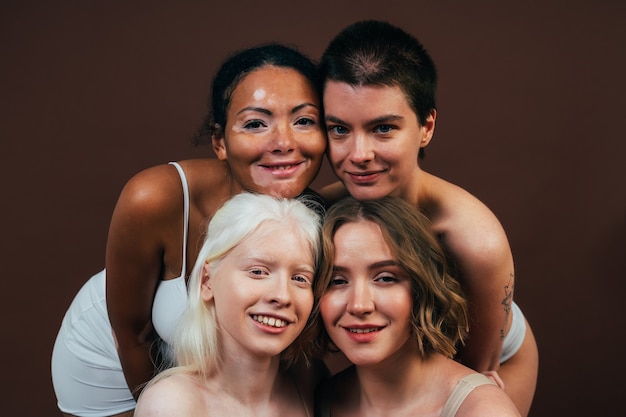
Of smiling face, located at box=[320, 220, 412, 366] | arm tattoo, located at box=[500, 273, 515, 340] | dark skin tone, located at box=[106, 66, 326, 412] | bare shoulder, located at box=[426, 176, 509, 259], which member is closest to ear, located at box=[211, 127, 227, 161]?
dark skin tone, located at box=[106, 66, 326, 412]

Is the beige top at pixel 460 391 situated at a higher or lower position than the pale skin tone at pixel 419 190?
lower

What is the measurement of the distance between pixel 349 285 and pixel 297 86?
665mm

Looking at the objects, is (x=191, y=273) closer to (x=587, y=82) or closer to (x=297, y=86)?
(x=297, y=86)

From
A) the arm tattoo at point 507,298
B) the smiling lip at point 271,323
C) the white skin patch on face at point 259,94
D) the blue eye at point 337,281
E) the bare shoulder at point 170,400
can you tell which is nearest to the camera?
the bare shoulder at point 170,400

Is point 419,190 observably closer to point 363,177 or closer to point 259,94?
point 363,177

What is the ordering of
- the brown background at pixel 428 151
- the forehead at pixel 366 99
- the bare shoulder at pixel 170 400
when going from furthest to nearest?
the brown background at pixel 428 151 → the forehead at pixel 366 99 → the bare shoulder at pixel 170 400

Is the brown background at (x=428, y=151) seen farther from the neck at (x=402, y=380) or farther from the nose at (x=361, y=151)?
the neck at (x=402, y=380)

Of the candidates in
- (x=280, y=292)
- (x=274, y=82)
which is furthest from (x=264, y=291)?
(x=274, y=82)

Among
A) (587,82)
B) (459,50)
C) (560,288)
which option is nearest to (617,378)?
(560,288)

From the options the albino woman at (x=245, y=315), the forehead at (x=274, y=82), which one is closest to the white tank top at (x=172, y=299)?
the albino woman at (x=245, y=315)

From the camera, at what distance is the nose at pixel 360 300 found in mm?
3035

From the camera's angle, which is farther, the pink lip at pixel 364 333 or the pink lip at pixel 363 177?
the pink lip at pixel 363 177

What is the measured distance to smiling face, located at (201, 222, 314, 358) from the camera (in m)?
3.02

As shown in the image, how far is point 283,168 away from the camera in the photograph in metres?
3.34
